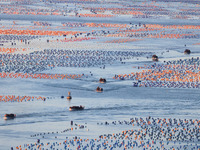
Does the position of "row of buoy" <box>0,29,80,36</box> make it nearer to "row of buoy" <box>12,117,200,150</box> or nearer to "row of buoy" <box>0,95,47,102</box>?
"row of buoy" <box>0,95,47,102</box>

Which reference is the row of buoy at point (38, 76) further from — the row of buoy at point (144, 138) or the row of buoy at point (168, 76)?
the row of buoy at point (144, 138)

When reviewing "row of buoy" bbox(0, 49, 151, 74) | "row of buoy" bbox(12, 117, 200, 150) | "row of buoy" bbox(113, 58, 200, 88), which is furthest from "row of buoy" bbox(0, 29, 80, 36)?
"row of buoy" bbox(12, 117, 200, 150)

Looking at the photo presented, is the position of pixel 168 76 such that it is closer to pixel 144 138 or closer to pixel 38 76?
pixel 38 76

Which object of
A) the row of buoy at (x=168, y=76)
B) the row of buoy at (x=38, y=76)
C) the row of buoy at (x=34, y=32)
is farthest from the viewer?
the row of buoy at (x=34, y=32)

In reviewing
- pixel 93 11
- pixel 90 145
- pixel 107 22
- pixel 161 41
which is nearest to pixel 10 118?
pixel 90 145

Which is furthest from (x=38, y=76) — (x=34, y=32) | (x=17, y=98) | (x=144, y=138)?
(x=34, y=32)

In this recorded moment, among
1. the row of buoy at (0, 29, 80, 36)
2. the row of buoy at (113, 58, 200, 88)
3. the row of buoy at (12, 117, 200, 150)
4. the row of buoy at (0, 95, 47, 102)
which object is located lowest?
the row of buoy at (12, 117, 200, 150)

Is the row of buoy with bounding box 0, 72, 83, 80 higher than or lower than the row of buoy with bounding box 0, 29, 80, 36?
lower

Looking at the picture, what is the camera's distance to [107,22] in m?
128

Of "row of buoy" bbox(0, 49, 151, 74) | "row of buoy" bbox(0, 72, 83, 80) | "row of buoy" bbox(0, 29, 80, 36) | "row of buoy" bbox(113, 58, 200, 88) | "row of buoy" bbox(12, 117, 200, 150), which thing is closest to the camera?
"row of buoy" bbox(12, 117, 200, 150)

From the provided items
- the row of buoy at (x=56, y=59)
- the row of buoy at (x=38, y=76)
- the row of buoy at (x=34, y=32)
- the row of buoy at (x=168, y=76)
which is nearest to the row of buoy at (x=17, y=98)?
the row of buoy at (x=38, y=76)

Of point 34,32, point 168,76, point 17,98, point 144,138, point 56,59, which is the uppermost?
point 34,32

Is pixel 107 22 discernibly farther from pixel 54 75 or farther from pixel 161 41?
pixel 54 75

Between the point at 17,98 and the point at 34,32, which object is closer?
the point at 17,98
